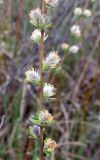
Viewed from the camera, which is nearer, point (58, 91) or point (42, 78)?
point (42, 78)

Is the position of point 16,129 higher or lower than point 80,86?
lower

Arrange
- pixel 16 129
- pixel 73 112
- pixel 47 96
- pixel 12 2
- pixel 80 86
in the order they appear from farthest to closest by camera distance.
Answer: pixel 12 2 → pixel 80 86 → pixel 73 112 → pixel 16 129 → pixel 47 96

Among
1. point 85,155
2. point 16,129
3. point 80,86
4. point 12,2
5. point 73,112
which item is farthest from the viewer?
point 12,2

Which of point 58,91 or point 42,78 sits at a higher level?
point 58,91

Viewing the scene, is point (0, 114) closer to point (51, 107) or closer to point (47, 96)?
→ point (51, 107)

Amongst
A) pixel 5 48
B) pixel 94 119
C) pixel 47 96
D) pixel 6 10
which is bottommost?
pixel 47 96

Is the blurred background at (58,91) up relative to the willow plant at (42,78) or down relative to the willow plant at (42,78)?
up

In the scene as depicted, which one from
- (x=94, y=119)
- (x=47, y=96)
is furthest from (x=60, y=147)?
(x=47, y=96)

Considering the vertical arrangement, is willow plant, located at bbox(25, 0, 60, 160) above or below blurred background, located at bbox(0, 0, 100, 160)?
below
